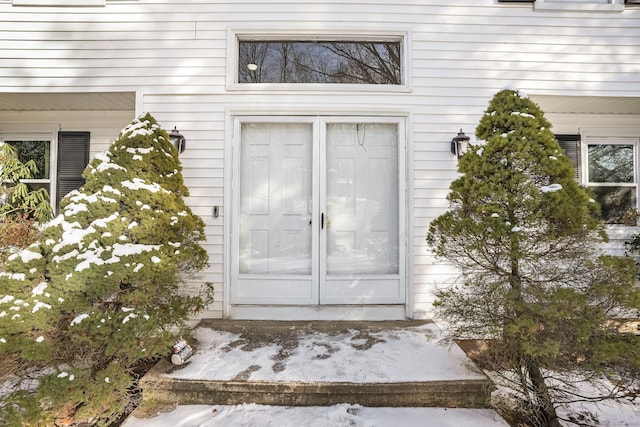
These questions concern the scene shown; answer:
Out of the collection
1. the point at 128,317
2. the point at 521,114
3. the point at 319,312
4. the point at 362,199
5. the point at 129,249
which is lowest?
the point at 319,312

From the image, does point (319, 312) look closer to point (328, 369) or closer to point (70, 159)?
point (328, 369)

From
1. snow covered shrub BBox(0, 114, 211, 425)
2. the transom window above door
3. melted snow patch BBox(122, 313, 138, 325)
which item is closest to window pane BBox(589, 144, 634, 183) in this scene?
the transom window above door

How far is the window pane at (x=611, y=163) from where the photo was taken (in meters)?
4.18

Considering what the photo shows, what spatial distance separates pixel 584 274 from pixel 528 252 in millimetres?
366

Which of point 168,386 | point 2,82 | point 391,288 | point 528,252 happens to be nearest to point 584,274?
point 528,252

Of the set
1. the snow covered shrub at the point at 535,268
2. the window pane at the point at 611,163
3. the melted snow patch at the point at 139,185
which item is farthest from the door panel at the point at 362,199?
the window pane at the point at 611,163

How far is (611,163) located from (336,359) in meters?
4.54

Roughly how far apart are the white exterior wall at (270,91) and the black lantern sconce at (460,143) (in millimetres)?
95

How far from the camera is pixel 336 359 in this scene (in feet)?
8.35

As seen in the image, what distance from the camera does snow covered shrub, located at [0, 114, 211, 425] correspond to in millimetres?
2053

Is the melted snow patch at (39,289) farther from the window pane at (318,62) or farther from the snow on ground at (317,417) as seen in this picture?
the window pane at (318,62)

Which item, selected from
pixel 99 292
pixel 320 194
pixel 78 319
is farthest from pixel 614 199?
pixel 78 319

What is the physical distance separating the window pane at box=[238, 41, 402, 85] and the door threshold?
2.58 m

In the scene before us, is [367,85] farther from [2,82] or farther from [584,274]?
[2,82]
